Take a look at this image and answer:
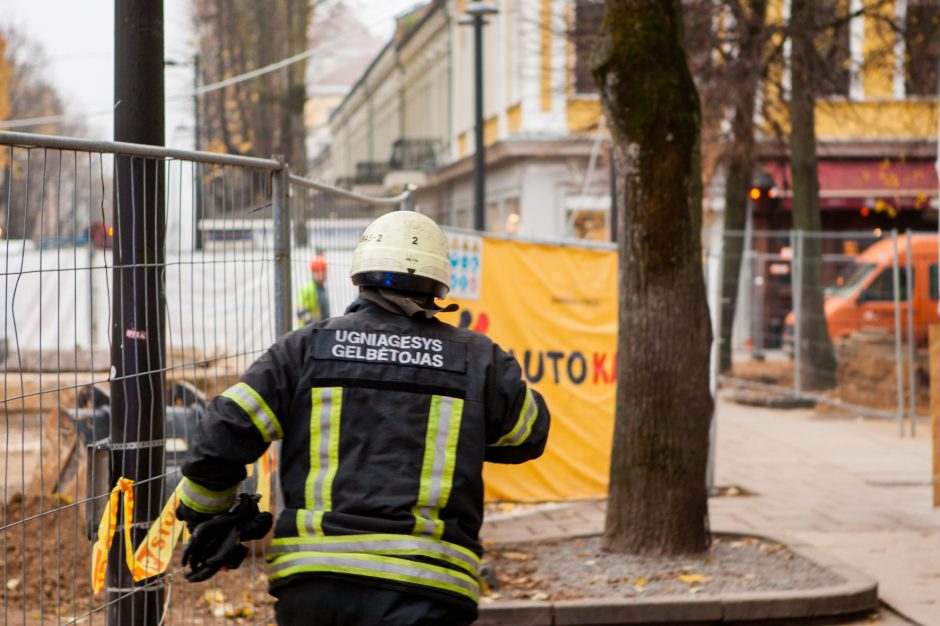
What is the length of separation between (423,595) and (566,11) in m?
21.6

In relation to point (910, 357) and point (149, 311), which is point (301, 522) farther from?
point (910, 357)

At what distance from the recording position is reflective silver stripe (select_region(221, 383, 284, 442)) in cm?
340

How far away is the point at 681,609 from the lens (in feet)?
21.7

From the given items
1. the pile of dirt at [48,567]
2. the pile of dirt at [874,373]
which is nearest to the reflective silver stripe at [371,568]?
the pile of dirt at [48,567]

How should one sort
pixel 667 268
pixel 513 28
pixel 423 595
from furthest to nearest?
pixel 513 28 < pixel 667 268 < pixel 423 595

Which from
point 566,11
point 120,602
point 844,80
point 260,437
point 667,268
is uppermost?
point 566,11

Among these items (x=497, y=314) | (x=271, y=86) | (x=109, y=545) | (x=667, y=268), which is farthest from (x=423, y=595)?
(x=271, y=86)

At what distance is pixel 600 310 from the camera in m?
10.5

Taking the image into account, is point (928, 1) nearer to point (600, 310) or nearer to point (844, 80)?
point (844, 80)

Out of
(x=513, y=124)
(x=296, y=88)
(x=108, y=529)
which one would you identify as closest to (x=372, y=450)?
(x=108, y=529)

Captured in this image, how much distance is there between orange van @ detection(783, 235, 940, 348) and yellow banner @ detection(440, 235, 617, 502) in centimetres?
799

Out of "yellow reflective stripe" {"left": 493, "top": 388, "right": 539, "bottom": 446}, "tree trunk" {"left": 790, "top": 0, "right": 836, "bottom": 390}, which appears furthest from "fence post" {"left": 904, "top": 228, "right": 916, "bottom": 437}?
"yellow reflective stripe" {"left": 493, "top": 388, "right": 539, "bottom": 446}

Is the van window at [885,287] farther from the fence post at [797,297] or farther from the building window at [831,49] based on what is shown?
the building window at [831,49]

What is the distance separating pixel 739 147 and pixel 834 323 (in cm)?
302
